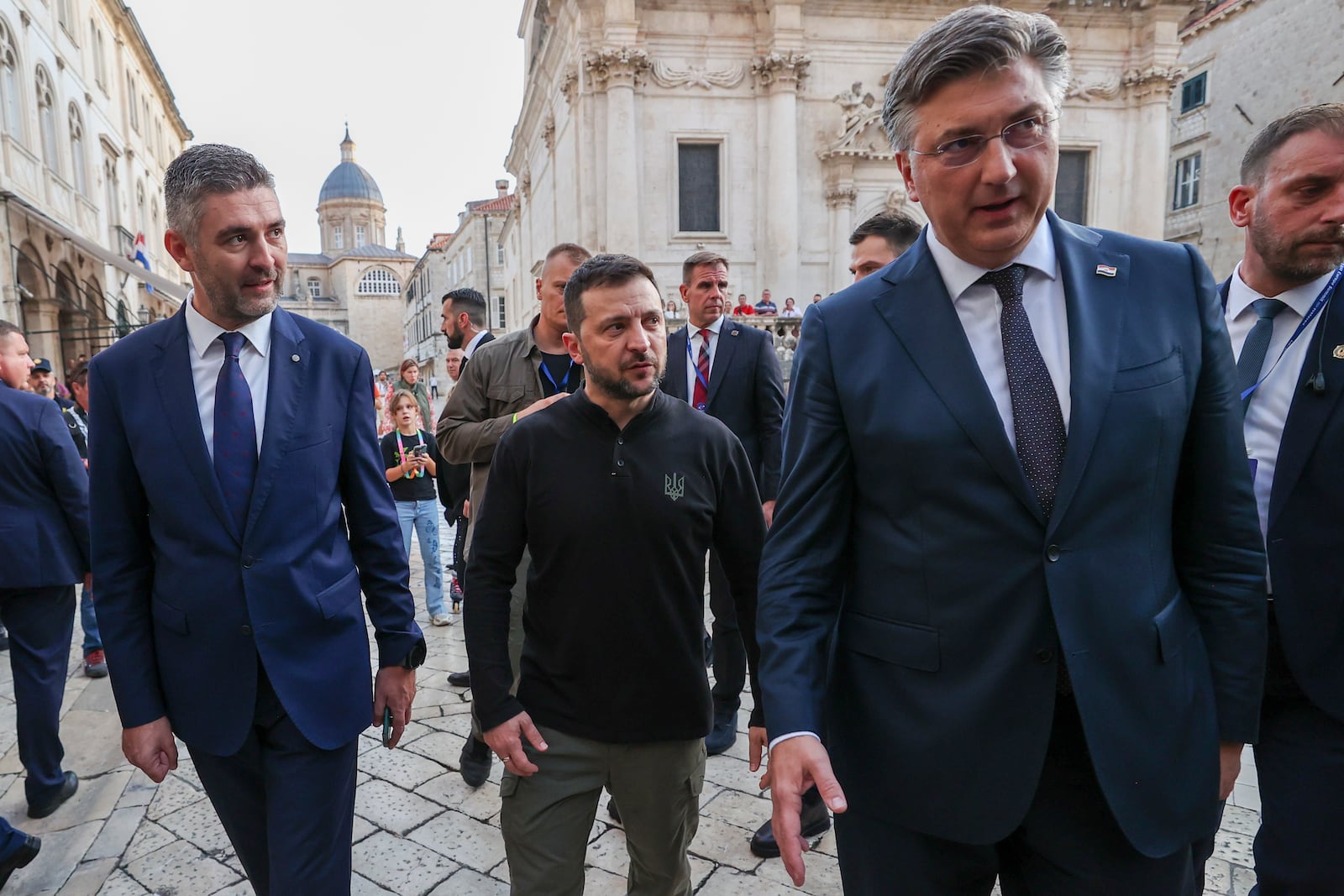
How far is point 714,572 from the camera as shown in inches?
159

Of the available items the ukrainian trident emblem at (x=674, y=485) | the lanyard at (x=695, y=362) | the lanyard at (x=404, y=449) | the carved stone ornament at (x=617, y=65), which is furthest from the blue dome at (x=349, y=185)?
the ukrainian trident emblem at (x=674, y=485)

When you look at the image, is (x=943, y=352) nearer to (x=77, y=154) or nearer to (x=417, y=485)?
(x=417, y=485)

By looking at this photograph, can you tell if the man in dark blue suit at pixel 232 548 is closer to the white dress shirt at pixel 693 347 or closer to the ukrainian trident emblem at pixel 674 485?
the ukrainian trident emblem at pixel 674 485

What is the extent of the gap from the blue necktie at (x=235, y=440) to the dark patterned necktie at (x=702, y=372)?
2975 millimetres

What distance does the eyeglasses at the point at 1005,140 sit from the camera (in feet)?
4.66

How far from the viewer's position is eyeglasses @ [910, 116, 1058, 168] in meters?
1.42

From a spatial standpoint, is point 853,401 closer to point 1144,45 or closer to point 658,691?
point 658,691

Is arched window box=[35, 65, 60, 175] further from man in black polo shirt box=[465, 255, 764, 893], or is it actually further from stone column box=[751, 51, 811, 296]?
man in black polo shirt box=[465, 255, 764, 893]

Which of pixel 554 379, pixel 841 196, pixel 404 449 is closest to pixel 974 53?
pixel 554 379

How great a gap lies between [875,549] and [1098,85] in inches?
944

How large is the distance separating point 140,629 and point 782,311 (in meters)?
17.2

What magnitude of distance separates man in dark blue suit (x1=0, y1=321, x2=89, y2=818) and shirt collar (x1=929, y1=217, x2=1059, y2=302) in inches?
146

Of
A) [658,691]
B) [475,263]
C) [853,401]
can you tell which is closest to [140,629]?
[658,691]

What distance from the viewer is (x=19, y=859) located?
9.74ft
